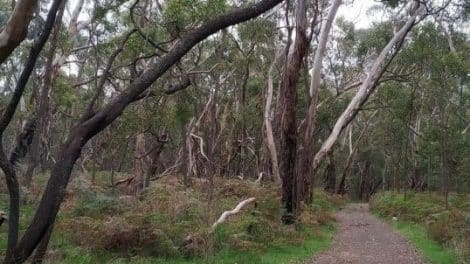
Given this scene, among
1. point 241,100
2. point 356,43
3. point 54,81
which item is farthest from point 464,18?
point 54,81

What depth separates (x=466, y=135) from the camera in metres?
28.9

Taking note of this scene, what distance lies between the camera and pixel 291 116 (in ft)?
41.8

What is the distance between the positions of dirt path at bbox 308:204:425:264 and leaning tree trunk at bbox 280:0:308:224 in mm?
1611

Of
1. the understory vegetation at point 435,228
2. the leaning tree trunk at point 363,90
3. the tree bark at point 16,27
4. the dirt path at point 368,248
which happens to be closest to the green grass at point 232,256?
the dirt path at point 368,248

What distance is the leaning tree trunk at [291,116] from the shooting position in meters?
12.4

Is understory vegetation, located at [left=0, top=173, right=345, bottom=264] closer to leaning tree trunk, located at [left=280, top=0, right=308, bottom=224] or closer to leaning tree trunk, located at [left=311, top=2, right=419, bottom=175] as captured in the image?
leaning tree trunk, located at [left=280, top=0, right=308, bottom=224]

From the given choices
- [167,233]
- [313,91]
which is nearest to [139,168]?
[313,91]

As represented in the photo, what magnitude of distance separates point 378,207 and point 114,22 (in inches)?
564

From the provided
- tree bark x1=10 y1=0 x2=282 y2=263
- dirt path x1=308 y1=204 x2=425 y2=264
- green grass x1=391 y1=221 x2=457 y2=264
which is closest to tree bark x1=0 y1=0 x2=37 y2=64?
tree bark x1=10 y1=0 x2=282 y2=263

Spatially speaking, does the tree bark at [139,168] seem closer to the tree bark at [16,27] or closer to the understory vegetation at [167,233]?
the understory vegetation at [167,233]

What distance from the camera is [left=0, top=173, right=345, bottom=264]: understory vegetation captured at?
861 cm

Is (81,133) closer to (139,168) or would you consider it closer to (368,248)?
(368,248)

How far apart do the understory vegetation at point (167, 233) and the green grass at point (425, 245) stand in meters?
2.27

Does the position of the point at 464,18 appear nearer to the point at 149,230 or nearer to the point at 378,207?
the point at 378,207
